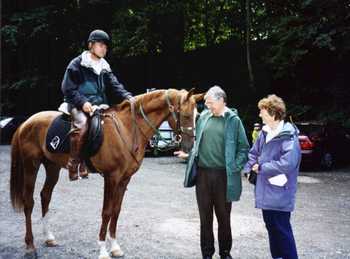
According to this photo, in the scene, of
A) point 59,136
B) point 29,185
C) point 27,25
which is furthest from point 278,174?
point 27,25

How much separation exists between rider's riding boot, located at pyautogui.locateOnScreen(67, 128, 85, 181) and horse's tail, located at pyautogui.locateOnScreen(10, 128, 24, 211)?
1234mm

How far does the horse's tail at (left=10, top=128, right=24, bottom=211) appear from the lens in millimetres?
6551

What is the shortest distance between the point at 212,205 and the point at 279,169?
3.60 feet

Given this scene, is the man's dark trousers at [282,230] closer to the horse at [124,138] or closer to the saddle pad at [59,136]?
the horse at [124,138]

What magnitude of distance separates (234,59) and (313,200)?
14.1 metres

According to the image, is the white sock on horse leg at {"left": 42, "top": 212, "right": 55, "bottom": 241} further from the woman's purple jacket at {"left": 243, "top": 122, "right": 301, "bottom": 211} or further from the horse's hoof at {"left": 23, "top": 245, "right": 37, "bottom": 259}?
the woman's purple jacket at {"left": 243, "top": 122, "right": 301, "bottom": 211}

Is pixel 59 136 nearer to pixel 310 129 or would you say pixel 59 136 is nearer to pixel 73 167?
pixel 73 167

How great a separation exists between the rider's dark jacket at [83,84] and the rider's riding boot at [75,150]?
Answer: 348 millimetres

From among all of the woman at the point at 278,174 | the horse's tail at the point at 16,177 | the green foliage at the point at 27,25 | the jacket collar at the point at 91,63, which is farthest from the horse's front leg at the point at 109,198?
the green foliage at the point at 27,25

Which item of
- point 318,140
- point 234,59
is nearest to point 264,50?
point 234,59

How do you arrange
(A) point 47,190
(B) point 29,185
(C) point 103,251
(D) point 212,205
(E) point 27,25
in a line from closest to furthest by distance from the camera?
(D) point 212,205
(C) point 103,251
(B) point 29,185
(A) point 47,190
(E) point 27,25

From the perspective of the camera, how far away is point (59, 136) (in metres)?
6.09

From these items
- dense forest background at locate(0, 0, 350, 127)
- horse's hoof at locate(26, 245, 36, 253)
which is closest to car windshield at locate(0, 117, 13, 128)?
dense forest background at locate(0, 0, 350, 127)

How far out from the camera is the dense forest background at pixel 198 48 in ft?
55.6
